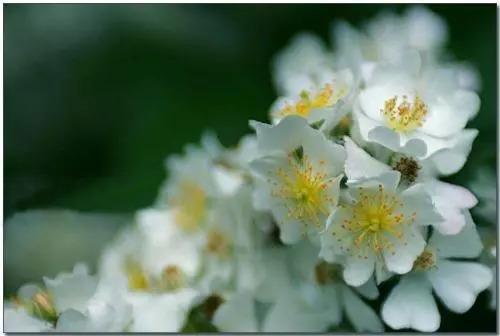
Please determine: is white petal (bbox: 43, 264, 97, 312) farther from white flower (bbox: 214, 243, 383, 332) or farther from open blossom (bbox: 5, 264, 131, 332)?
white flower (bbox: 214, 243, 383, 332)

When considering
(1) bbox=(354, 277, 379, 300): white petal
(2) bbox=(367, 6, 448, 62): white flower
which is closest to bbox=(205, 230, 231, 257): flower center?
(1) bbox=(354, 277, 379, 300): white petal

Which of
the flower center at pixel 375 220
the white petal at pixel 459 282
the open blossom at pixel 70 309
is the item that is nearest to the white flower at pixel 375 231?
the flower center at pixel 375 220

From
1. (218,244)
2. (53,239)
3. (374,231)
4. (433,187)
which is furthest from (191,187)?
(433,187)

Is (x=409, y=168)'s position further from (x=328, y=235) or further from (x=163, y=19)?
(x=163, y=19)

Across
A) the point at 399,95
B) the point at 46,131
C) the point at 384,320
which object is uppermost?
the point at 46,131

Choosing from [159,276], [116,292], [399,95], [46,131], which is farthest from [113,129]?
[399,95]

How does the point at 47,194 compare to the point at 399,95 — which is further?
the point at 47,194

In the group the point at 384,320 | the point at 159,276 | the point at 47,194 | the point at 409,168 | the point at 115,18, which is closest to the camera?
the point at 409,168

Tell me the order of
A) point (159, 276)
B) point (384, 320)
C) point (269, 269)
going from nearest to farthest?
point (384, 320), point (269, 269), point (159, 276)

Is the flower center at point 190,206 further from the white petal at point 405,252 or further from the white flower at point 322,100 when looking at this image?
the white petal at point 405,252
